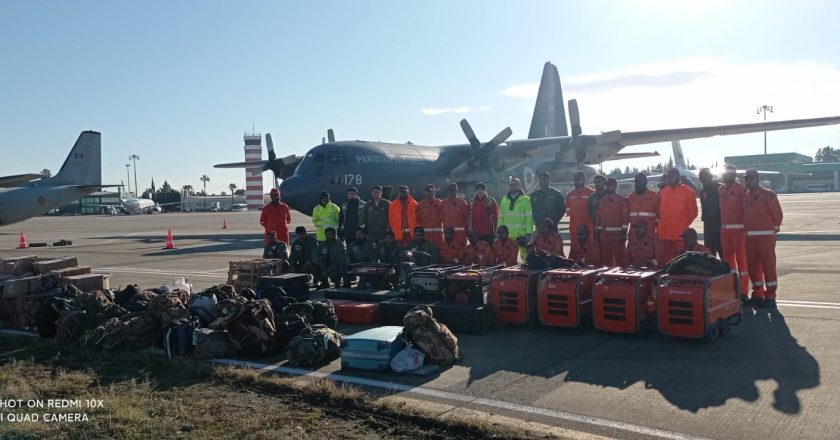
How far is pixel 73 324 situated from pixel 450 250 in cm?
637

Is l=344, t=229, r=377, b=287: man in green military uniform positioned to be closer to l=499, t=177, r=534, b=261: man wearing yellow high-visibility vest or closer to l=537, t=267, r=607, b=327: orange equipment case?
l=499, t=177, r=534, b=261: man wearing yellow high-visibility vest

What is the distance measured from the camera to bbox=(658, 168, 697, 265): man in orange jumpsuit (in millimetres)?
10055

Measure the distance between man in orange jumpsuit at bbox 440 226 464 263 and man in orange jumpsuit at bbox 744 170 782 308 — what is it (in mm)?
4774

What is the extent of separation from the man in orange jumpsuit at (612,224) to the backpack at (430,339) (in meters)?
4.72

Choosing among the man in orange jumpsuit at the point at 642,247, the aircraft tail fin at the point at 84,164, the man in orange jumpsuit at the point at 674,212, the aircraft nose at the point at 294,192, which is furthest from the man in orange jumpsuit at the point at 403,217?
the aircraft tail fin at the point at 84,164

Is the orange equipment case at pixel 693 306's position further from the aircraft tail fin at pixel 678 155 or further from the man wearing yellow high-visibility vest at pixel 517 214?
the aircraft tail fin at pixel 678 155

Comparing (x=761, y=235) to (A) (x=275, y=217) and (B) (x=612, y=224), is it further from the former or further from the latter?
(A) (x=275, y=217)

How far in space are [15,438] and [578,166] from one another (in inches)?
959

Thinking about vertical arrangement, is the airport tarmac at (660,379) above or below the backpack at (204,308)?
below

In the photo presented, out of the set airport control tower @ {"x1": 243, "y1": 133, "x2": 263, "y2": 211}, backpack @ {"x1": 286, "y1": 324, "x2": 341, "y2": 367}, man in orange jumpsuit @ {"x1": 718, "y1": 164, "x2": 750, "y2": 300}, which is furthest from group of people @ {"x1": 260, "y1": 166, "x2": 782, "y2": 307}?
airport control tower @ {"x1": 243, "y1": 133, "x2": 263, "y2": 211}

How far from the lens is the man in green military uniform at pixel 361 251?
12.2 m

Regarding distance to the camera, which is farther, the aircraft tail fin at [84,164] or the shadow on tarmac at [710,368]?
the aircraft tail fin at [84,164]

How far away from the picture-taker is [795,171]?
111 meters

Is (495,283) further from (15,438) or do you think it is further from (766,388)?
(15,438)
